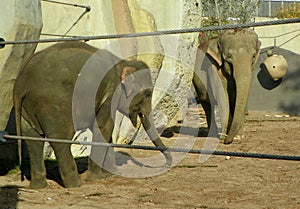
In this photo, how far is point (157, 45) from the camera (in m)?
Result: 9.64

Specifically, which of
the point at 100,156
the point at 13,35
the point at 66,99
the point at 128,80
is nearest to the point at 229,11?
the point at 128,80

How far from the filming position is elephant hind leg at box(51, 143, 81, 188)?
5969 mm

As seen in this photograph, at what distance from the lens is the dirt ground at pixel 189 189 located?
5270 millimetres

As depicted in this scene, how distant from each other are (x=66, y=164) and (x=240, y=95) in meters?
3.71

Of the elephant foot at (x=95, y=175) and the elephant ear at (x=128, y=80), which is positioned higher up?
the elephant ear at (x=128, y=80)

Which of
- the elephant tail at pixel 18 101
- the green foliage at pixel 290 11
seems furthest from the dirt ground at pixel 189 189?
the green foliage at pixel 290 11

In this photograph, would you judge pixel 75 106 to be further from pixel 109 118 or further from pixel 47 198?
pixel 47 198

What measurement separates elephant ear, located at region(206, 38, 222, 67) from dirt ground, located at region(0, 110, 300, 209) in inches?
86.1

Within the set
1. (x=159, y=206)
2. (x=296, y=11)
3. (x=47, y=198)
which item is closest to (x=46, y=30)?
(x=47, y=198)

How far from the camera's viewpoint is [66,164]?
19.6 ft

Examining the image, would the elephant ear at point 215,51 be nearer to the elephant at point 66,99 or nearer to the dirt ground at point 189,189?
the dirt ground at point 189,189

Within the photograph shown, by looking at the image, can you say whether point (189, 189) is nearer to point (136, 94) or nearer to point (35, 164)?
point (136, 94)

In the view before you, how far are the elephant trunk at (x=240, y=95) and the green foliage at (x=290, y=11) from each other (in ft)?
47.4

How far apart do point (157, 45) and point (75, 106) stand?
382 cm
